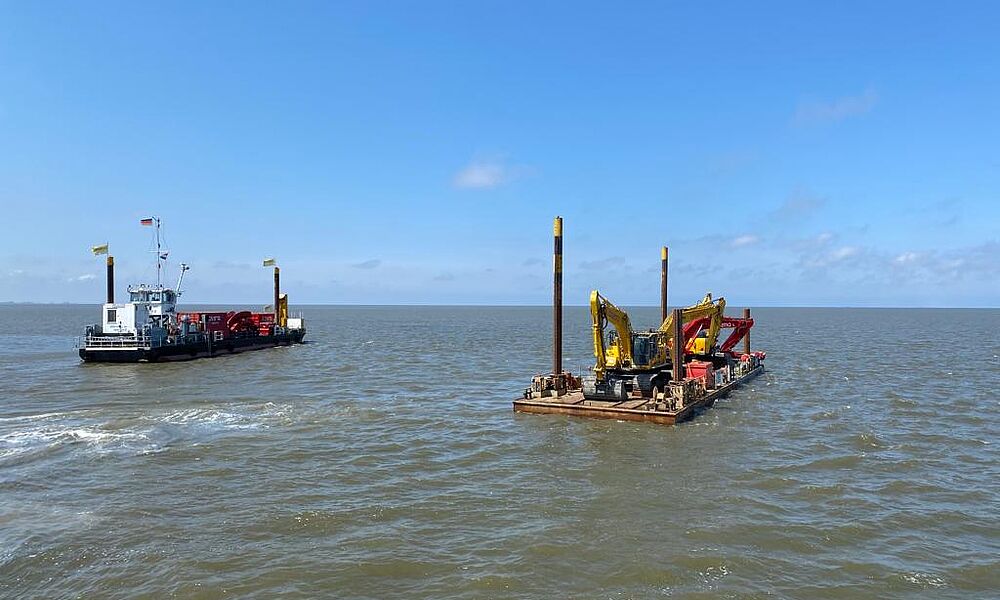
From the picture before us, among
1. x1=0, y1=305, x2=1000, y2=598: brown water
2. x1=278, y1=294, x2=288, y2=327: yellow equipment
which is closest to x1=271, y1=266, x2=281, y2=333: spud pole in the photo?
x1=278, y1=294, x2=288, y2=327: yellow equipment

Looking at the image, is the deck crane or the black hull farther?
the black hull

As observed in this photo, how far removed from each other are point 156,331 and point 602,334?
4061 centimetres

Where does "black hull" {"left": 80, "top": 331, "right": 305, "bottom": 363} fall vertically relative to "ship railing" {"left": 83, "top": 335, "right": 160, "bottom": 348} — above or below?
below

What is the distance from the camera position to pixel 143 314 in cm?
5159

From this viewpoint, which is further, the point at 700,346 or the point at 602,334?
the point at 700,346

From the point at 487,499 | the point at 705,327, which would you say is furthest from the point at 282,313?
the point at 487,499

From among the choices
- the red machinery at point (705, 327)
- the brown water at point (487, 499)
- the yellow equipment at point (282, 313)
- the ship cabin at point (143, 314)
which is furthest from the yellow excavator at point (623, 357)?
the yellow equipment at point (282, 313)

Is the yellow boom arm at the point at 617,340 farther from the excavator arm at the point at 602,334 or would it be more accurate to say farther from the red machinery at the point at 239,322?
the red machinery at the point at 239,322

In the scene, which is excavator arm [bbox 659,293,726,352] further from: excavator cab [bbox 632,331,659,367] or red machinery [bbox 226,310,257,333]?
red machinery [bbox 226,310,257,333]

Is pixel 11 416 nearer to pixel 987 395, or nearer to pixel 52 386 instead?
pixel 52 386

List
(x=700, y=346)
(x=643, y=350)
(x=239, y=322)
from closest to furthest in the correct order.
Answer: (x=643, y=350), (x=700, y=346), (x=239, y=322)

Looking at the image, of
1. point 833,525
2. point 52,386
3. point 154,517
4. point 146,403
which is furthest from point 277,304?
point 833,525

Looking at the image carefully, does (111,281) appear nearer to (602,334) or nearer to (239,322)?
(239,322)

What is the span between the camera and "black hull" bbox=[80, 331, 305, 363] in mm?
48125
